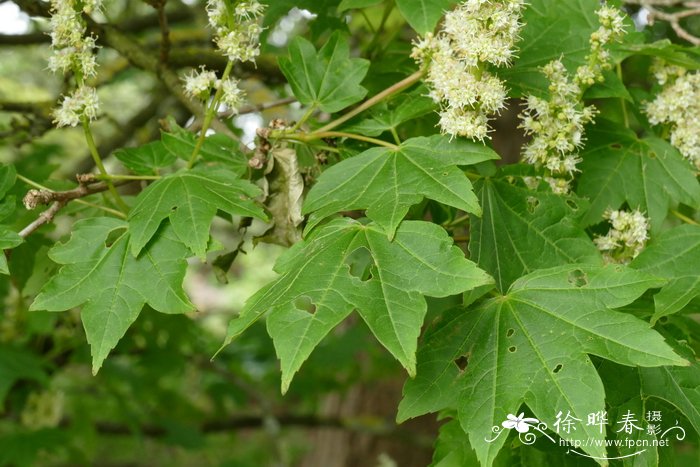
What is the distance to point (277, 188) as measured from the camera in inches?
77.0

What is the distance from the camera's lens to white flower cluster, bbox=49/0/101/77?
1.77m

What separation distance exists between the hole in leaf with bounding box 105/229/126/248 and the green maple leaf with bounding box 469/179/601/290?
836 mm

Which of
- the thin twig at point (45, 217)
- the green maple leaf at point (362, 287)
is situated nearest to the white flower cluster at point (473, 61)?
the green maple leaf at point (362, 287)

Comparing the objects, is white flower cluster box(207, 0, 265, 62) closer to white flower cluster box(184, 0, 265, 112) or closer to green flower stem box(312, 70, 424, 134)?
white flower cluster box(184, 0, 265, 112)

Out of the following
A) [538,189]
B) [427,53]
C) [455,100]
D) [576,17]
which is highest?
[576,17]

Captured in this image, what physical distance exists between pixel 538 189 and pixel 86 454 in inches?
128

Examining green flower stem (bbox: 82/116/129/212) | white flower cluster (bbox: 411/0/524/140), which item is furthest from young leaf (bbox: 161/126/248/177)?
white flower cluster (bbox: 411/0/524/140)

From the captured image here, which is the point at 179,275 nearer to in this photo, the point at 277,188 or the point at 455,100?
the point at 277,188

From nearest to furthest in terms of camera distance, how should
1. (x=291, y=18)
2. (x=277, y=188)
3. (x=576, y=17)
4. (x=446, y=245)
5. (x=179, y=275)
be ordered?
(x=446, y=245) < (x=179, y=275) < (x=277, y=188) < (x=576, y=17) < (x=291, y=18)

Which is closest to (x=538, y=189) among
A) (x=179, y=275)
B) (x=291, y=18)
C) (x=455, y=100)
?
(x=455, y=100)

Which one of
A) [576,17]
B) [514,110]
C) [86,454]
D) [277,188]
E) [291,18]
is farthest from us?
[291,18]

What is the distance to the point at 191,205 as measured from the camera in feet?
5.66

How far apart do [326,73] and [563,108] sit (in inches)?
24.0

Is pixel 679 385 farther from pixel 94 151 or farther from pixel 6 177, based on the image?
pixel 6 177
